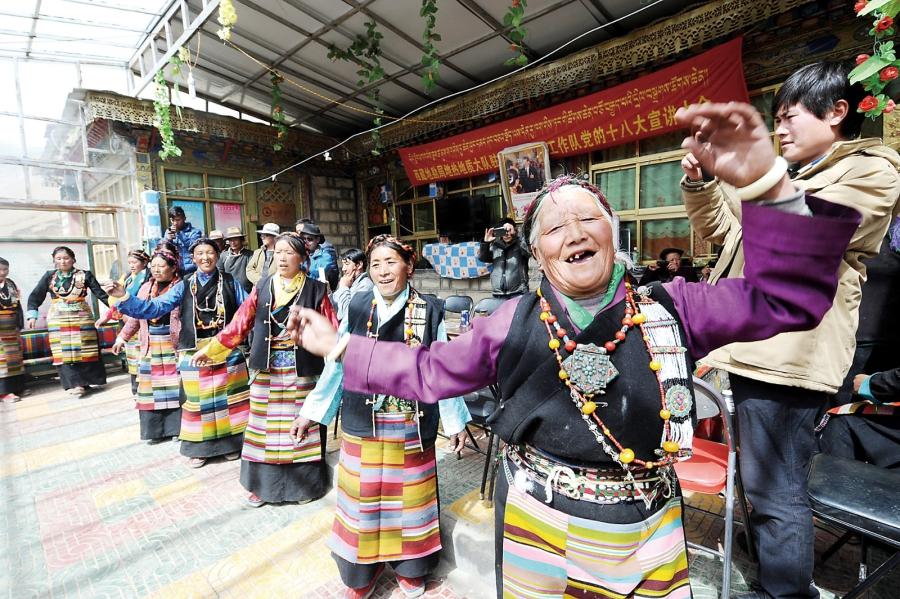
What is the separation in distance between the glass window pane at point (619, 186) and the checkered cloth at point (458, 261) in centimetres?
246

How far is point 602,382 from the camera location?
1.17 m

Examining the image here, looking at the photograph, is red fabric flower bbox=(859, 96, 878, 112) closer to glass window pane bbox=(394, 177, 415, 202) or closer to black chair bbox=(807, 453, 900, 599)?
black chair bbox=(807, 453, 900, 599)

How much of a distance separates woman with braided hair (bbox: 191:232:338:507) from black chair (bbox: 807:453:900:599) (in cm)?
300

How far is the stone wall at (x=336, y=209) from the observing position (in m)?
11.9

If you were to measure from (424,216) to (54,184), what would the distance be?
7772 millimetres

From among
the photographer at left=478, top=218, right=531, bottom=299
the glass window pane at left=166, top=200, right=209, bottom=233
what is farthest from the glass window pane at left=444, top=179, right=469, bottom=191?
the glass window pane at left=166, top=200, right=209, bottom=233

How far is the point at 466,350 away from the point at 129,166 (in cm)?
1135

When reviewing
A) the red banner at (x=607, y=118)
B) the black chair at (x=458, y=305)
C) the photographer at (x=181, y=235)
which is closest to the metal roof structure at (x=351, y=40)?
the red banner at (x=607, y=118)

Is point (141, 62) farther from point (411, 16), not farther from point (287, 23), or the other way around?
point (411, 16)

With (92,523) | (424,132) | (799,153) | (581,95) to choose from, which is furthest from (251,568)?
(424,132)

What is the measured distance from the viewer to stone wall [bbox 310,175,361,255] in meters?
11.9

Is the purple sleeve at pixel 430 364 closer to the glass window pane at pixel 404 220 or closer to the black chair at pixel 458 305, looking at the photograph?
the black chair at pixel 458 305

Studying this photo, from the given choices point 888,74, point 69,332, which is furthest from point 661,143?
point 69,332

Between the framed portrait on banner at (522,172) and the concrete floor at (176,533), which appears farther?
the framed portrait on banner at (522,172)
